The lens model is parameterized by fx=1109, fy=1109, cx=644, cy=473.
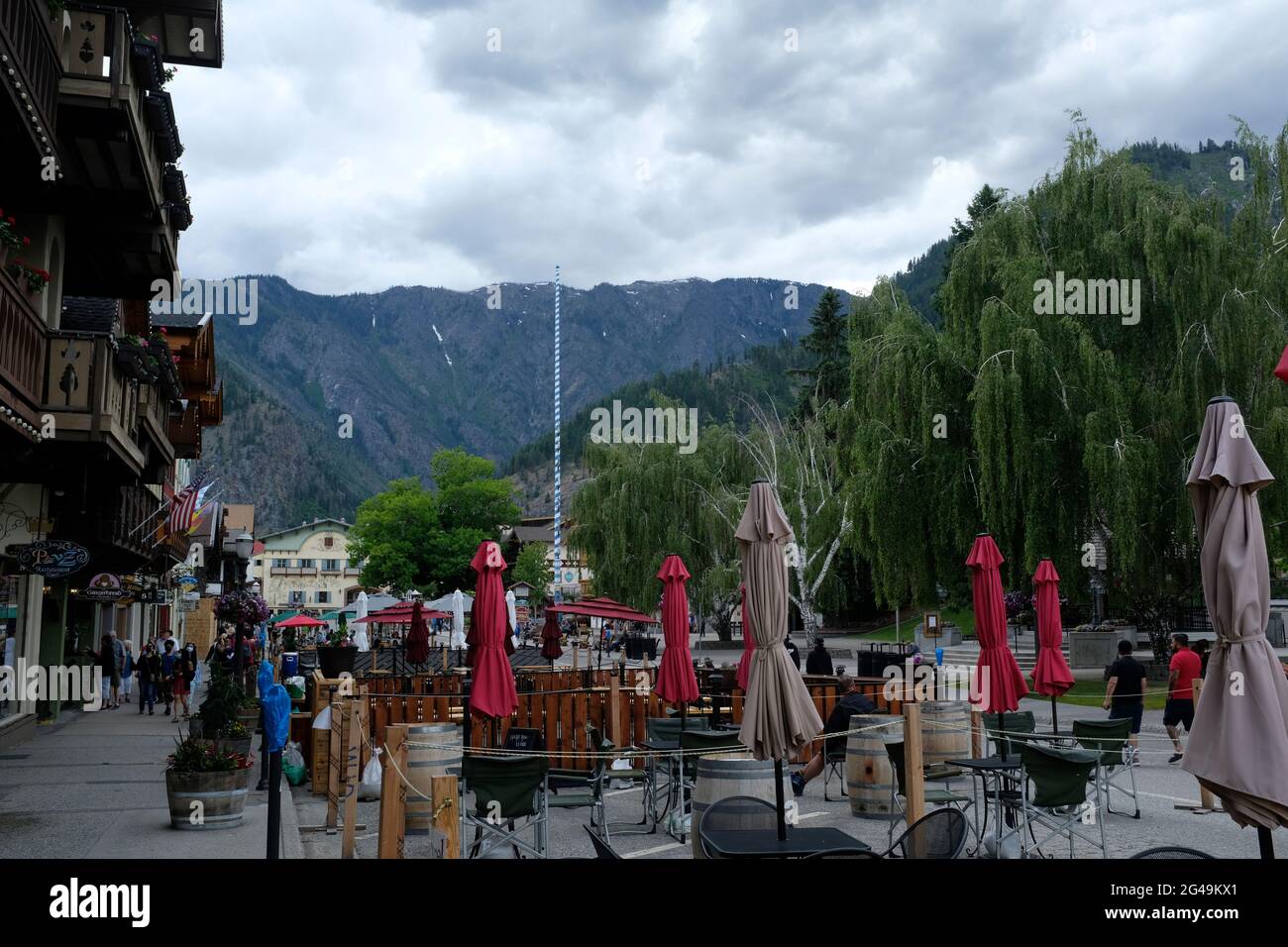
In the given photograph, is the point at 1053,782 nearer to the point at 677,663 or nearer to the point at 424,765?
the point at 424,765

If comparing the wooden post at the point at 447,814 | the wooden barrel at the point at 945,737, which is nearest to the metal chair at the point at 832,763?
the wooden barrel at the point at 945,737

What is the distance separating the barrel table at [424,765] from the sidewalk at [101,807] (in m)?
1.15

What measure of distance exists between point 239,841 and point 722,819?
5.30 metres

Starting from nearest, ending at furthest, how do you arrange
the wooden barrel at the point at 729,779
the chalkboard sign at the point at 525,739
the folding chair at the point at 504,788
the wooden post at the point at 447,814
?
the wooden post at the point at 447,814
the folding chair at the point at 504,788
the wooden barrel at the point at 729,779
the chalkboard sign at the point at 525,739

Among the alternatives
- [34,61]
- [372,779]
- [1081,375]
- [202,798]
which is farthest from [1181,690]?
[34,61]

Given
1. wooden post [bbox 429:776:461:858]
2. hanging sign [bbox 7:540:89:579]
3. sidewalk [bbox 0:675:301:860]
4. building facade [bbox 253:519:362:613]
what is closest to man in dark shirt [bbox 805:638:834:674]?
sidewalk [bbox 0:675:301:860]

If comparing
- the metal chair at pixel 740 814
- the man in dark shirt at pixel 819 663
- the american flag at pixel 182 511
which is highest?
the american flag at pixel 182 511

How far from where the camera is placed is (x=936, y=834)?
23.0 feet

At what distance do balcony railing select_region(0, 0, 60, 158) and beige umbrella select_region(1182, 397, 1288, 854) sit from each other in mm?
10248

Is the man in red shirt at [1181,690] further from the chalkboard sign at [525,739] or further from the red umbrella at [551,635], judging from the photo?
the red umbrella at [551,635]

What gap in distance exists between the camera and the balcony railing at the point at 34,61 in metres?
10.2

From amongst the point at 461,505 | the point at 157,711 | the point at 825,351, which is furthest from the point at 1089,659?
the point at 461,505

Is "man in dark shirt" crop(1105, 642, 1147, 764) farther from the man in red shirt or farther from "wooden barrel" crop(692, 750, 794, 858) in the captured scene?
"wooden barrel" crop(692, 750, 794, 858)

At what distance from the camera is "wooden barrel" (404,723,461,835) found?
36.5 feet
